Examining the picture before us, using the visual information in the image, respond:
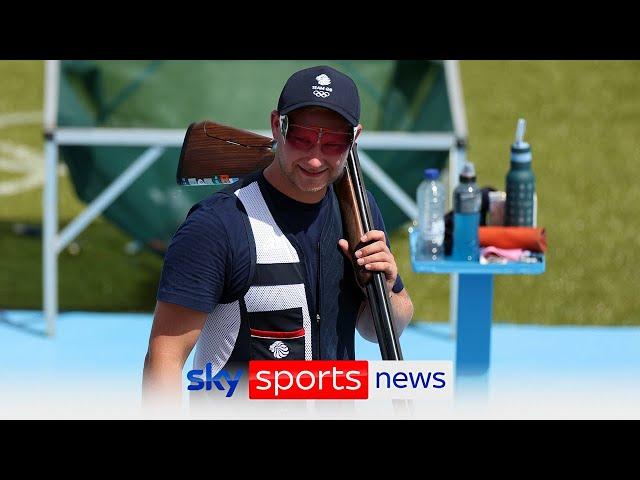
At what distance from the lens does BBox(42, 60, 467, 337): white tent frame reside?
24.8ft

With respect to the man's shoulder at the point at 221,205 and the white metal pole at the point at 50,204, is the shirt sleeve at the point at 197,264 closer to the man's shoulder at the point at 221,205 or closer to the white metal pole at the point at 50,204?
the man's shoulder at the point at 221,205

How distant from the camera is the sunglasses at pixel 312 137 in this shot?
11.5ft

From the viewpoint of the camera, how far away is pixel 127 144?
25.3ft

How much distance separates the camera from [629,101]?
478 inches

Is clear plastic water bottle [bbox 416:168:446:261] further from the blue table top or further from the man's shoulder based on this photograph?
the man's shoulder

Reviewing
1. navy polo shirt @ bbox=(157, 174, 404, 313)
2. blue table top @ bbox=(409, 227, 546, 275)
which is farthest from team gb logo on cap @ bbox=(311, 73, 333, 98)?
blue table top @ bbox=(409, 227, 546, 275)

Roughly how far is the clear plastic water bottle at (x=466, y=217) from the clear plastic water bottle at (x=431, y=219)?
0.13 meters

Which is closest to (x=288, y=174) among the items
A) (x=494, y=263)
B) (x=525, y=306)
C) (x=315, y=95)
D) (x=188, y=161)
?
→ (x=315, y=95)

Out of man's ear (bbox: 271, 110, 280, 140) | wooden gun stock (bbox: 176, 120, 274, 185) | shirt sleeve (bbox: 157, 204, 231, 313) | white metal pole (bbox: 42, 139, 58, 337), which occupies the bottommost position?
shirt sleeve (bbox: 157, 204, 231, 313)

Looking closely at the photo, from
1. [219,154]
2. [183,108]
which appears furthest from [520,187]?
[183,108]

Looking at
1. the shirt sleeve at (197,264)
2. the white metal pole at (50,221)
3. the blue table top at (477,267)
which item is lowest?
the shirt sleeve at (197,264)

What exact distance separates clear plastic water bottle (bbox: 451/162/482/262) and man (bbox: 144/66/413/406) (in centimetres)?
207

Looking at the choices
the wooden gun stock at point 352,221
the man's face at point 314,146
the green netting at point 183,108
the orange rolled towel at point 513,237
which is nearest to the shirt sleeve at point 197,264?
the man's face at point 314,146

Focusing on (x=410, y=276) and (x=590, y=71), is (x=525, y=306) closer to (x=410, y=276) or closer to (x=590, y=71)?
(x=410, y=276)
